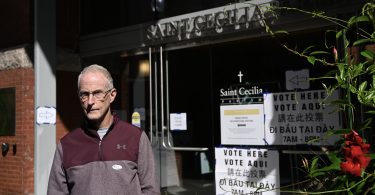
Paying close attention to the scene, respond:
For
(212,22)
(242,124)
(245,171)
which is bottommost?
(245,171)

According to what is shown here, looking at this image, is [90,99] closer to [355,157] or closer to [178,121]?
[355,157]

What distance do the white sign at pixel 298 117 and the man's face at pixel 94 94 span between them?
129 inches

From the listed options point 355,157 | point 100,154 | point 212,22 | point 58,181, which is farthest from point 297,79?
point 58,181

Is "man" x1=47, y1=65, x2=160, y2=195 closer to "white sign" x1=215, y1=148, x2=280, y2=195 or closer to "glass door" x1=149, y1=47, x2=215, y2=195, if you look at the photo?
"white sign" x1=215, y1=148, x2=280, y2=195

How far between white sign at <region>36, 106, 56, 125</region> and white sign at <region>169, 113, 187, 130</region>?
1.80 meters

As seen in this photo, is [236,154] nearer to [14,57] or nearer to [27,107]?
[27,107]

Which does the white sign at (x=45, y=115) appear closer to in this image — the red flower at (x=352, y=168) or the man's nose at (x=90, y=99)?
the man's nose at (x=90, y=99)

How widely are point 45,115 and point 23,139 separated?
109cm

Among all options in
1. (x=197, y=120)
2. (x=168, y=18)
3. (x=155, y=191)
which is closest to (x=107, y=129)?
(x=155, y=191)

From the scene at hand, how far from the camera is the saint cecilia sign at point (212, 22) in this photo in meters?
5.99

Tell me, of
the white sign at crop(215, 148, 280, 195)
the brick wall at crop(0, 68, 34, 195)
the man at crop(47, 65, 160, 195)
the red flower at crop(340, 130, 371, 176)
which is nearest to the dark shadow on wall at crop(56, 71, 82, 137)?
the brick wall at crop(0, 68, 34, 195)

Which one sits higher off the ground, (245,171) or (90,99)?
(90,99)

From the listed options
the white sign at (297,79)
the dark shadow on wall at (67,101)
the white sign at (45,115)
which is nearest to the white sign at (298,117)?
the white sign at (297,79)

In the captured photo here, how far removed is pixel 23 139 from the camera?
7.94 metres
